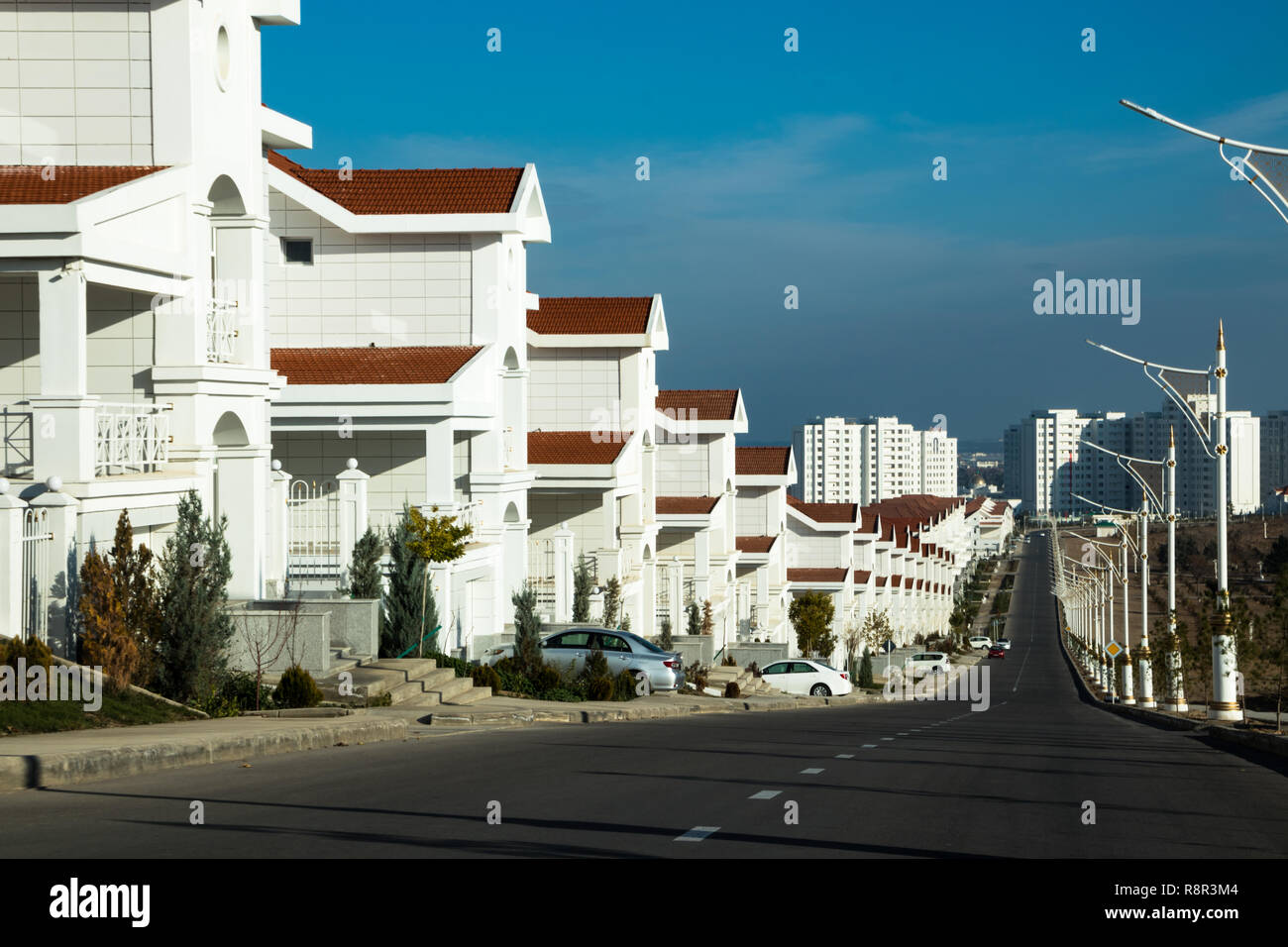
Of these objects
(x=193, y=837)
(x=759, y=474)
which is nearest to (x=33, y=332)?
(x=193, y=837)

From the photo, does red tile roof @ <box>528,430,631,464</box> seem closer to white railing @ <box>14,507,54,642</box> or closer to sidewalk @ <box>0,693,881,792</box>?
sidewalk @ <box>0,693,881,792</box>

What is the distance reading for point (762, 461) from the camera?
57406 millimetres

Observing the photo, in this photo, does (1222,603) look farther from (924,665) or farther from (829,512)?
(924,665)

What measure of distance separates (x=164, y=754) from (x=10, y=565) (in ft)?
11.6

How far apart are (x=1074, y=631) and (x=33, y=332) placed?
317 ft

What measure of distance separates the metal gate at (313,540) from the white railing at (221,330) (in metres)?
3.50

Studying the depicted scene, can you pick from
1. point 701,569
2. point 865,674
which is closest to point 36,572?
point 701,569

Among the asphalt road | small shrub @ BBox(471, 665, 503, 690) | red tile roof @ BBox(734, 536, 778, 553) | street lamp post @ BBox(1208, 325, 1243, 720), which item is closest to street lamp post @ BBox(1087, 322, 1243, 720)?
street lamp post @ BBox(1208, 325, 1243, 720)

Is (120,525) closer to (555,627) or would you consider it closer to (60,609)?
(60,609)

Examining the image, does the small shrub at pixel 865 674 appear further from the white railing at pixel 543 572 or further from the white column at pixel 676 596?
the white railing at pixel 543 572

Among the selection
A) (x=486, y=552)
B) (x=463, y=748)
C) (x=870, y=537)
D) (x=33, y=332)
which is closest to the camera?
(x=463, y=748)

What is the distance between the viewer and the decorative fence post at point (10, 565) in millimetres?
14180

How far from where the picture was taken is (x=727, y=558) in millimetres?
50594

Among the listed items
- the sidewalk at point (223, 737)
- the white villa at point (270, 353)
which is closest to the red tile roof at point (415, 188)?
the white villa at point (270, 353)
